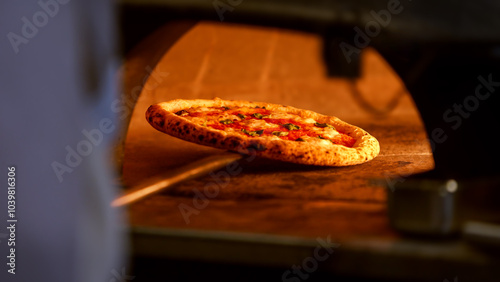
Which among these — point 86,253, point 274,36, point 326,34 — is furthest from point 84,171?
point 274,36

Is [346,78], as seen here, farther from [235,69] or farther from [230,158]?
[230,158]

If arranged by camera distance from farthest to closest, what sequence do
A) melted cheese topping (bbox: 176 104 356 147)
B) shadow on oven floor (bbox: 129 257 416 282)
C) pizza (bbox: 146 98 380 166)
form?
1. melted cheese topping (bbox: 176 104 356 147)
2. pizza (bbox: 146 98 380 166)
3. shadow on oven floor (bbox: 129 257 416 282)

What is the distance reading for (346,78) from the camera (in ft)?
8.57

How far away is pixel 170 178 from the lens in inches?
49.3

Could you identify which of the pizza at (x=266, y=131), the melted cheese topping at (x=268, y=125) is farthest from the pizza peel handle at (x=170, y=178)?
the melted cheese topping at (x=268, y=125)

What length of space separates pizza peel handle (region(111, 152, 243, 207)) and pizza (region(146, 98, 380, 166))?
0.07 meters

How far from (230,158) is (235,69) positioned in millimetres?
1097

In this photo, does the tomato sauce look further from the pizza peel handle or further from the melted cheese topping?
the pizza peel handle

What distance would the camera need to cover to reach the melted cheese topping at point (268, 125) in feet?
5.28

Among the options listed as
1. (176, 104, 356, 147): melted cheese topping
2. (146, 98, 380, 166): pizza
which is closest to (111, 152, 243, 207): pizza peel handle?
(146, 98, 380, 166): pizza

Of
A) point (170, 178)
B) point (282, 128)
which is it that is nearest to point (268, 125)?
point (282, 128)

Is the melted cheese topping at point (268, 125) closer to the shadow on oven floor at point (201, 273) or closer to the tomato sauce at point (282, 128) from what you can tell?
the tomato sauce at point (282, 128)

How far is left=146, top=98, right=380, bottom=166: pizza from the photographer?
1.46 metres

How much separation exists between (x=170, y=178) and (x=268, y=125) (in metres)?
0.48
